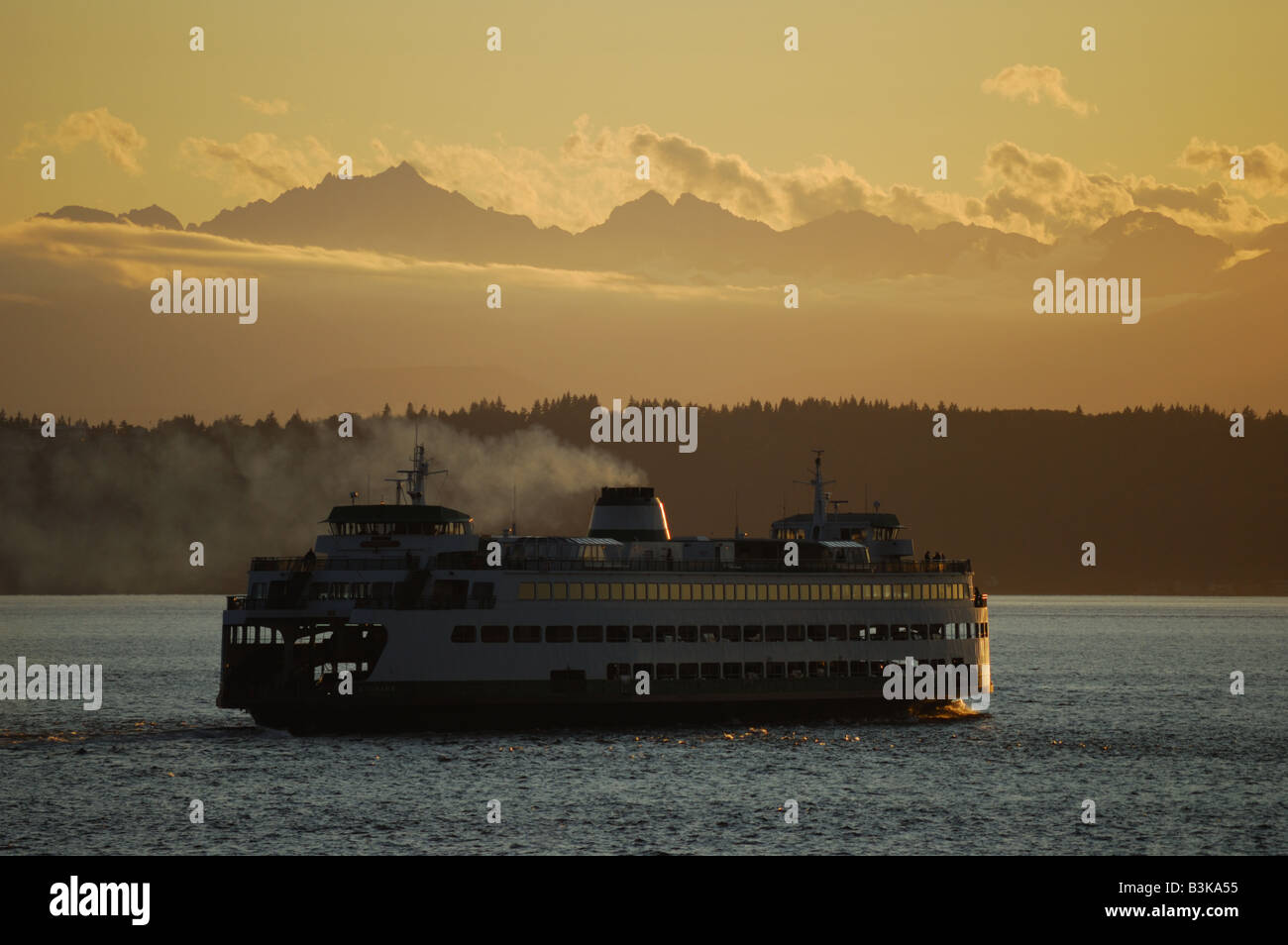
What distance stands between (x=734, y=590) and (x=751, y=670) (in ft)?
12.5

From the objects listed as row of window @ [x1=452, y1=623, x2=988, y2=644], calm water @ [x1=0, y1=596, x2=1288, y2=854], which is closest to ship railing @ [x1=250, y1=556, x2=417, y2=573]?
row of window @ [x1=452, y1=623, x2=988, y2=644]

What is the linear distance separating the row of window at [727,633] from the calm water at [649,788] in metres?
4.37

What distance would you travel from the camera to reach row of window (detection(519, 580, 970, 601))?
67.9 metres

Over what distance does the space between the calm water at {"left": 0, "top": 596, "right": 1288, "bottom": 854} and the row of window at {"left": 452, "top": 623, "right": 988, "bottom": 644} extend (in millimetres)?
4374

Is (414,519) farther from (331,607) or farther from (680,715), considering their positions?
(680,715)

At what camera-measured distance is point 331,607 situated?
2557 inches

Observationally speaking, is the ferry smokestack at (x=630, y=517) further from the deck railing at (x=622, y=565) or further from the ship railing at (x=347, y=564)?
the ship railing at (x=347, y=564)

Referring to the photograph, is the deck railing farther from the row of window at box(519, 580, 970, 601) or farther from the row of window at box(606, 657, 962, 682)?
the row of window at box(606, 657, 962, 682)

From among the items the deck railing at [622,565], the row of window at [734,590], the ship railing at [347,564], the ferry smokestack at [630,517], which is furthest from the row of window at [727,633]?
the ferry smokestack at [630,517]

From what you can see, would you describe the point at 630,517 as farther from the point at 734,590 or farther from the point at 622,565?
the point at 734,590
